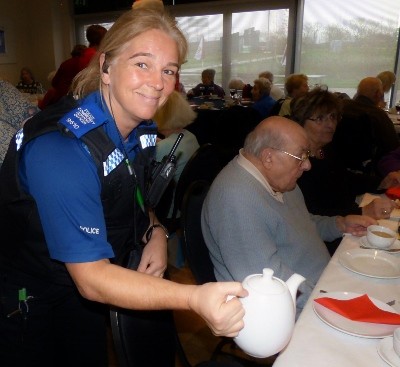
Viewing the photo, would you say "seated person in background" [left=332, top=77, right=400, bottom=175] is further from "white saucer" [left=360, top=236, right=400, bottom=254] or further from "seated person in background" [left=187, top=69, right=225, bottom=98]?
"seated person in background" [left=187, top=69, right=225, bottom=98]

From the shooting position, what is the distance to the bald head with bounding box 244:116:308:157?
5.24 feet

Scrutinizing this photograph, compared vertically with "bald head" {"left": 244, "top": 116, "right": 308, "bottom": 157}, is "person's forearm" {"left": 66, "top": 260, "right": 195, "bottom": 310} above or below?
below

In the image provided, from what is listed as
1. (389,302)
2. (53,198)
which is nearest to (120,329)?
(53,198)

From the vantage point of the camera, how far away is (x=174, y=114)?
2730 mm

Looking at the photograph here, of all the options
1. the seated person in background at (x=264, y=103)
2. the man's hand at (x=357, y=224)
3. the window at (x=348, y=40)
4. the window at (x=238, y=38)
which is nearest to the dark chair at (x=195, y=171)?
the man's hand at (x=357, y=224)

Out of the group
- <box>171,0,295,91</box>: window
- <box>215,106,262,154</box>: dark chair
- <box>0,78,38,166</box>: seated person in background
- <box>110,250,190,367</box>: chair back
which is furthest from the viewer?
<box>171,0,295,91</box>: window

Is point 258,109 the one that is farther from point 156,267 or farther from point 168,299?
point 168,299

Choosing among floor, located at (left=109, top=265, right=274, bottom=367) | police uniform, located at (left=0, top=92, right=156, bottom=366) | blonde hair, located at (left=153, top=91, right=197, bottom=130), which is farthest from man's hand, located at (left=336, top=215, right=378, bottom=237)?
blonde hair, located at (left=153, top=91, right=197, bottom=130)

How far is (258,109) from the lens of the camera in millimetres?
5395

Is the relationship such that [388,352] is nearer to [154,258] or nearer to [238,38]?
[154,258]

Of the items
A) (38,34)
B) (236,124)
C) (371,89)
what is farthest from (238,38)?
(371,89)

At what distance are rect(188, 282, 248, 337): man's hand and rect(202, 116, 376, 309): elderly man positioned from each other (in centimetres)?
72

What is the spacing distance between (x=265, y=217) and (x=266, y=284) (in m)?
0.79

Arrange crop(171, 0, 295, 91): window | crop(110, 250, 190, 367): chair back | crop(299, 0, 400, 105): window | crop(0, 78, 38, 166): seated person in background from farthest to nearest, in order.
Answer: crop(171, 0, 295, 91): window < crop(299, 0, 400, 105): window < crop(0, 78, 38, 166): seated person in background < crop(110, 250, 190, 367): chair back
